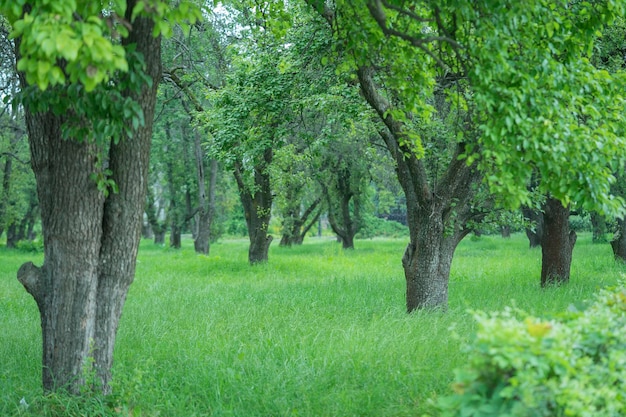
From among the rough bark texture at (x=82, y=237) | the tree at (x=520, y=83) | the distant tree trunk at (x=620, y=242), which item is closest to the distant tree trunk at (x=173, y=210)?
the distant tree trunk at (x=620, y=242)

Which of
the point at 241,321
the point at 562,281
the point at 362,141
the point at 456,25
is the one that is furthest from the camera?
the point at 362,141

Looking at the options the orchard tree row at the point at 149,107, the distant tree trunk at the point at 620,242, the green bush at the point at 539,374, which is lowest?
the green bush at the point at 539,374

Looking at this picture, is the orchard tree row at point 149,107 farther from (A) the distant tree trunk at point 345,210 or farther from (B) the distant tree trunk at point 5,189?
(B) the distant tree trunk at point 5,189

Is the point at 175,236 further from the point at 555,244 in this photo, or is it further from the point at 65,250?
the point at 65,250

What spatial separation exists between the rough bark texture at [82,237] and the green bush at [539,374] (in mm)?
3384

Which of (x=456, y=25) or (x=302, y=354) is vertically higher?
(x=456, y=25)

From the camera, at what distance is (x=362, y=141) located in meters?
21.8

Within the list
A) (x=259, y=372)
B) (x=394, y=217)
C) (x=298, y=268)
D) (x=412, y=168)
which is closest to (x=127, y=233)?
(x=259, y=372)

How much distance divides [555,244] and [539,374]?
36.1ft

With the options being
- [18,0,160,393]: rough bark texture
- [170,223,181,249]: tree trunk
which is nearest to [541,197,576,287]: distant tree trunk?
[18,0,160,393]: rough bark texture

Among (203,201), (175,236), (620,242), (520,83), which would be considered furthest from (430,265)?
(175,236)

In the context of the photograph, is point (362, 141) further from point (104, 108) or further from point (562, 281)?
point (104, 108)

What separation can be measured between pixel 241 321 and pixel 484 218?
4.41 metres

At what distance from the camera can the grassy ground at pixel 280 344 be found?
5855mm
